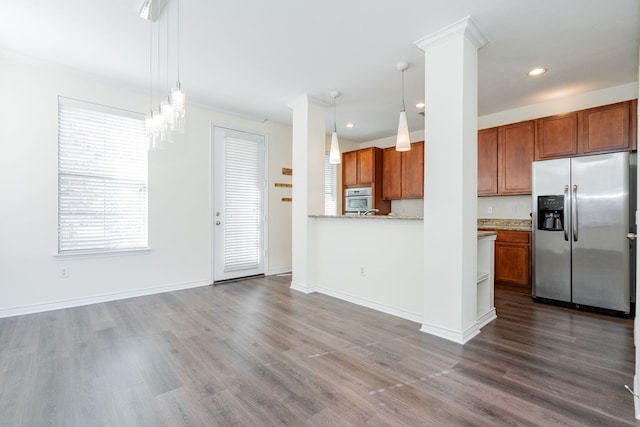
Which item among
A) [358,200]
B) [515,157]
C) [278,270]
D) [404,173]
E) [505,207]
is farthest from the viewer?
[358,200]

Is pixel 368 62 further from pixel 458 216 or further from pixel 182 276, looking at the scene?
pixel 182 276

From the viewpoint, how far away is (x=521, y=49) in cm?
292

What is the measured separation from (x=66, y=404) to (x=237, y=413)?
101 centimetres

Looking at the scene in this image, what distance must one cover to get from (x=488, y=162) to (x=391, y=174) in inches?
71.6

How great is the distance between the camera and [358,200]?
6180 mm

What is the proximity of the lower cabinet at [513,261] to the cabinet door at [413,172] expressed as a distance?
5.38ft

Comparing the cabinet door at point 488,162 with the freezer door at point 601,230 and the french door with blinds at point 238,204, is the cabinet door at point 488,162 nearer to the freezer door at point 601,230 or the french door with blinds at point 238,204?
the freezer door at point 601,230

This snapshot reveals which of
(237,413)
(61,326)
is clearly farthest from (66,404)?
(61,326)

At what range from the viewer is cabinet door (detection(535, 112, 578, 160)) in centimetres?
374

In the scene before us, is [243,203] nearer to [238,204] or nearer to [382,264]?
[238,204]

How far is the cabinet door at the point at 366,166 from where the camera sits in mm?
5980

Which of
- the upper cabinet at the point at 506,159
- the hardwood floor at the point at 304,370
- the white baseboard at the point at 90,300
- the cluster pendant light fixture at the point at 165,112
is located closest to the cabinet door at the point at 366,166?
the upper cabinet at the point at 506,159

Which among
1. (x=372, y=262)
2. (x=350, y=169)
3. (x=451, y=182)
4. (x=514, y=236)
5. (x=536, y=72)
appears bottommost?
(x=372, y=262)

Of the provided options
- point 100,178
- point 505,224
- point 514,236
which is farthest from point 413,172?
point 100,178
